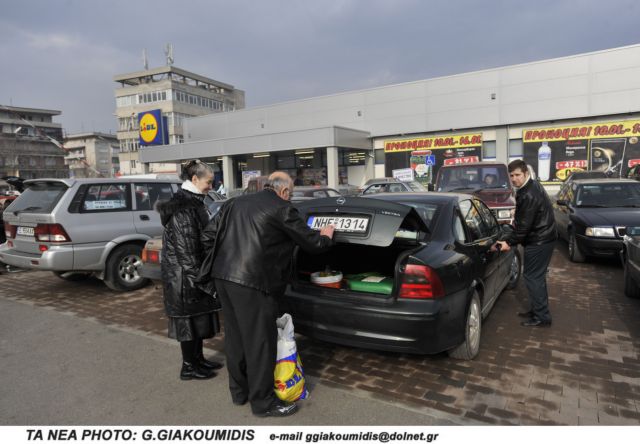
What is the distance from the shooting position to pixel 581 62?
21312 mm

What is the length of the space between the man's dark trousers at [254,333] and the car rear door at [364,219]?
921mm

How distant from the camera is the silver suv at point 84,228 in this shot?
234 inches

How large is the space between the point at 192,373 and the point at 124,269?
145 inches

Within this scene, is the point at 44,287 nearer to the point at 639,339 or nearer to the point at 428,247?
the point at 428,247

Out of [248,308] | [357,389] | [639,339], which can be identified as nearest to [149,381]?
[248,308]

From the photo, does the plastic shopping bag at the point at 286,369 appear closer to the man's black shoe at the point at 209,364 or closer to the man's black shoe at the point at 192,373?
the man's black shoe at the point at 192,373

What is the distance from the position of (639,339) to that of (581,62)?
2194 centimetres

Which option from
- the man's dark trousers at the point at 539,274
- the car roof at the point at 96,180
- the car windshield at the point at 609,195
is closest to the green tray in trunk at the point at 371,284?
the man's dark trousers at the point at 539,274

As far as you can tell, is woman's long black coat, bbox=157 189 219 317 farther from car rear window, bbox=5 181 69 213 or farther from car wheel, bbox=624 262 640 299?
car wheel, bbox=624 262 640 299

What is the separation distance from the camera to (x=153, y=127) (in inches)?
1452

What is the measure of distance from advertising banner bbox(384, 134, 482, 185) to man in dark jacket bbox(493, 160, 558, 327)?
20517 millimetres

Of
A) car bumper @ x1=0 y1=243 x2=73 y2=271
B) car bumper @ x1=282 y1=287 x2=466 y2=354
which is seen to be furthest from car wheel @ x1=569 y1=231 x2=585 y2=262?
car bumper @ x1=0 y1=243 x2=73 y2=271

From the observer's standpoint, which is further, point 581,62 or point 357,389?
point 581,62

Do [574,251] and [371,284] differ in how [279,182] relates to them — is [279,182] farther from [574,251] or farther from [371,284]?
[574,251]
